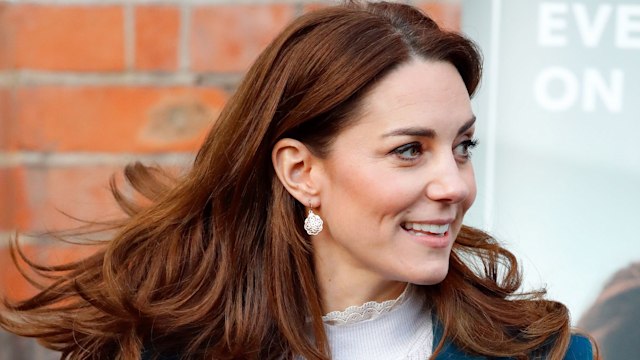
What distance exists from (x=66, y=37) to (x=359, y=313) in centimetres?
100

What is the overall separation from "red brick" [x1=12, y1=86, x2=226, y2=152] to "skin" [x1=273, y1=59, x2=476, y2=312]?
25.4 inches

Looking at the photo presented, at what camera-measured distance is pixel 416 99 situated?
7.22 ft

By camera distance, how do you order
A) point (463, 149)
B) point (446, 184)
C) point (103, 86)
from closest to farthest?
point (446, 184) → point (463, 149) → point (103, 86)

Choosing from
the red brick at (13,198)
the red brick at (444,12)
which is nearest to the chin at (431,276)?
the red brick at (444,12)

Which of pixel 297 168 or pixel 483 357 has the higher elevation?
pixel 297 168

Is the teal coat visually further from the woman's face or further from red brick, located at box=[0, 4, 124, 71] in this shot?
red brick, located at box=[0, 4, 124, 71]

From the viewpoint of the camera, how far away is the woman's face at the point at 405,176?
218 centimetres

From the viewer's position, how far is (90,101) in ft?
9.21

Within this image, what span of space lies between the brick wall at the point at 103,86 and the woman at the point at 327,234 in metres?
0.33

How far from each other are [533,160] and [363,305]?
78 centimetres

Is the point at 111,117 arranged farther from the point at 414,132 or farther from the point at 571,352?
the point at 571,352

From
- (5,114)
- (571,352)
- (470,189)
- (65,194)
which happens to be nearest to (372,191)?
(470,189)

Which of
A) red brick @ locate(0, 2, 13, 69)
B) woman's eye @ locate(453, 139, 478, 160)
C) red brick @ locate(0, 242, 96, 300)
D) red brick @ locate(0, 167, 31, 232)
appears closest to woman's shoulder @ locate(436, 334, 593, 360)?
woman's eye @ locate(453, 139, 478, 160)

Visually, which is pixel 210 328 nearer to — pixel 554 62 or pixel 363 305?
pixel 363 305
